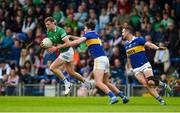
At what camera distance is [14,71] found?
27.8m

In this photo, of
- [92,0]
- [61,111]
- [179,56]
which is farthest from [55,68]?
[92,0]

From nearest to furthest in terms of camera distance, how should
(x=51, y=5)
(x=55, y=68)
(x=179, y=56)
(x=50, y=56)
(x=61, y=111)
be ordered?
(x=61, y=111) → (x=55, y=68) → (x=179, y=56) → (x=50, y=56) → (x=51, y=5)

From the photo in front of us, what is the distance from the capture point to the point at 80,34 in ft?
94.7

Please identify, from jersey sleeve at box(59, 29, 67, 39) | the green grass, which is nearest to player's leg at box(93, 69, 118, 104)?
the green grass

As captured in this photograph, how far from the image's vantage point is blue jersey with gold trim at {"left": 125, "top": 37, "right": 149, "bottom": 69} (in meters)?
19.4

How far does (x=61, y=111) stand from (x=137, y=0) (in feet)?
44.1

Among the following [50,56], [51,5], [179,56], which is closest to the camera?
[179,56]

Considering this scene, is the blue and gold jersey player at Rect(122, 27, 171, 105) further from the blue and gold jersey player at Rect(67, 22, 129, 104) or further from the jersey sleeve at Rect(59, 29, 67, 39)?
the jersey sleeve at Rect(59, 29, 67, 39)

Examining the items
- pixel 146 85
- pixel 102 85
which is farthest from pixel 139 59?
pixel 102 85

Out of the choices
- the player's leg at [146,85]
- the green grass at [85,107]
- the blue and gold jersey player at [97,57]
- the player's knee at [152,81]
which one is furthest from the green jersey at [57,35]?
the player's knee at [152,81]

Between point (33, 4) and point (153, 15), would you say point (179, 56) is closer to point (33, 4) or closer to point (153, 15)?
point (153, 15)

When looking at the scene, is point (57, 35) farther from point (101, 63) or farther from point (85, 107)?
point (85, 107)

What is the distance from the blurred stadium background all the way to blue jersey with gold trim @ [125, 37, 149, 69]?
17.6ft

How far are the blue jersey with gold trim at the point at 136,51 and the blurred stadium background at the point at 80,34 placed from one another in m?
5.36
